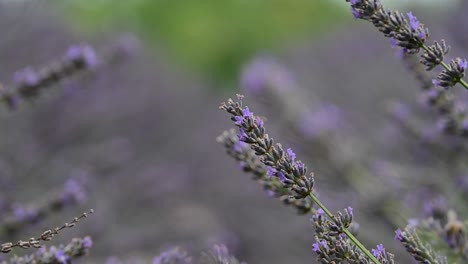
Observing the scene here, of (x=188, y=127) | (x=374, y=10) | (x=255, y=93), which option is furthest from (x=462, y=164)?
(x=188, y=127)

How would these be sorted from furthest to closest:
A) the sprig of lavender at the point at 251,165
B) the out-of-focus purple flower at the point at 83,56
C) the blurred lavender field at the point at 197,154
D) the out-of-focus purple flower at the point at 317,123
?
the out-of-focus purple flower at the point at 317,123
the blurred lavender field at the point at 197,154
the out-of-focus purple flower at the point at 83,56
the sprig of lavender at the point at 251,165

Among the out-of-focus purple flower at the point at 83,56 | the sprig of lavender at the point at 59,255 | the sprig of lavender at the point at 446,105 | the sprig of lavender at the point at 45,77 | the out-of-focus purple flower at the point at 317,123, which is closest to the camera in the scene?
the sprig of lavender at the point at 59,255

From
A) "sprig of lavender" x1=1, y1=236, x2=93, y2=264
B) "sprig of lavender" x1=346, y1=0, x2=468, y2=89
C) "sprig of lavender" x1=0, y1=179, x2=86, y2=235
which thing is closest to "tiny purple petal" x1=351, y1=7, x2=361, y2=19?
"sprig of lavender" x1=346, y1=0, x2=468, y2=89

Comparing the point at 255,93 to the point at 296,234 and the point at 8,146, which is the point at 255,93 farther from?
the point at 8,146

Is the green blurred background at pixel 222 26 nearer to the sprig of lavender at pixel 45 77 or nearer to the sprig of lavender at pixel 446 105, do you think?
the sprig of lavender at pixel 45 77

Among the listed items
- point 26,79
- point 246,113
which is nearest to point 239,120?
point 246,113

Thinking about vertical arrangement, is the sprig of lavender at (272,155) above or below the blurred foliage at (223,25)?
below

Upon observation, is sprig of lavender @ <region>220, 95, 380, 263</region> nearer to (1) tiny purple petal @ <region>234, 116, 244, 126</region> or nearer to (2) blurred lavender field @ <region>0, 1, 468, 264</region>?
(1) tiny purple petal @ <region>234, 116, 244, 126</region>

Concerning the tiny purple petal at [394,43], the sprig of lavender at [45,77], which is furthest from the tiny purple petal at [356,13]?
the sprig of lavender at [45,77]
